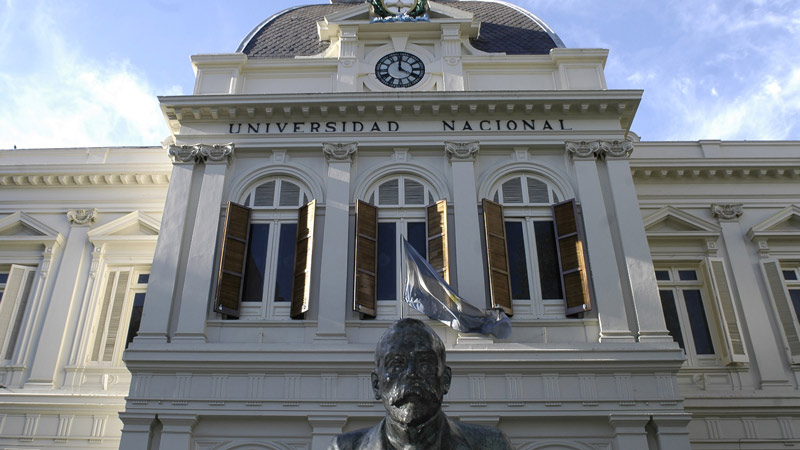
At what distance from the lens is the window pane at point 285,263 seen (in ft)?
46.9

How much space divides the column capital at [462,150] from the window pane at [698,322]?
6029mm

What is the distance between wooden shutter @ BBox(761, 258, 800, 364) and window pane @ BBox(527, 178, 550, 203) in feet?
19.0

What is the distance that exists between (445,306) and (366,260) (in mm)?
1966

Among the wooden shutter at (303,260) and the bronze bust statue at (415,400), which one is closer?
→ the bronze bust statue at (415,400)

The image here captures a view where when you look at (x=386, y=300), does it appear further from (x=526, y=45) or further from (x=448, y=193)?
(x=526, y=45)

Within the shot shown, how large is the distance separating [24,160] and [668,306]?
16307mm

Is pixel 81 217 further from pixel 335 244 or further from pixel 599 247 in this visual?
pixel 599 247

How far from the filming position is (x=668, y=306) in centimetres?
1688

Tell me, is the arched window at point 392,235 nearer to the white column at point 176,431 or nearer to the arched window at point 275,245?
the arched window at point 275,245

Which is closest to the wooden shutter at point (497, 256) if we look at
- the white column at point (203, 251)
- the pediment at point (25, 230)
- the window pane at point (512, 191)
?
the window pane at point (512, 191)

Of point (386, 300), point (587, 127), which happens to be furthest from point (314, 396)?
point (587, 127)

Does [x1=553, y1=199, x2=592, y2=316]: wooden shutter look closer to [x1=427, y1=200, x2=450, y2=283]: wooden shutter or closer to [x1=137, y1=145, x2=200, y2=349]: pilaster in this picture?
[x1=427, y1=200, x2=450, y2=283]: wooden shutter

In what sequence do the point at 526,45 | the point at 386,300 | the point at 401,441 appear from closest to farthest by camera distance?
the point at 401,441 → the point at 386,300 → the point at 526,45

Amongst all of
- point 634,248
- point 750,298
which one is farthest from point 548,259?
point 750,298
